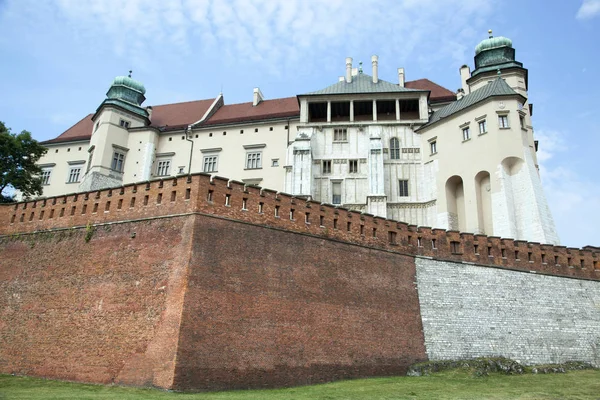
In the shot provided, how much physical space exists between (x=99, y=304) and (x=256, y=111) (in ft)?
101

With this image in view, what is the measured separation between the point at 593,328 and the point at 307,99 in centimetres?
2564

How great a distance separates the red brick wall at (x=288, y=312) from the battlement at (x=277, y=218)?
2.40ft

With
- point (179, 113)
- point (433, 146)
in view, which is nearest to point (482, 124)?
point (433, 146)

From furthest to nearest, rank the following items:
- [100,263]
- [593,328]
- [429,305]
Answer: [593,328], [429,305], [100,263]

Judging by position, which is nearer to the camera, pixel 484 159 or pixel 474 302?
pixel 474 302

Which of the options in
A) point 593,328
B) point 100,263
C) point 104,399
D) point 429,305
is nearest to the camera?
point 104,399

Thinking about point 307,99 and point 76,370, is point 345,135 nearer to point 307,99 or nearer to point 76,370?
point 307,99

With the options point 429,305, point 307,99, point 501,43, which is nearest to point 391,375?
point 429,305

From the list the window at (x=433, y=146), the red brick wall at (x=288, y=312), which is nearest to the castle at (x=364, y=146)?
the window at (x=433, y=146)

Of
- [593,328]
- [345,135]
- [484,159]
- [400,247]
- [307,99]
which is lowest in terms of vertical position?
[593,328]

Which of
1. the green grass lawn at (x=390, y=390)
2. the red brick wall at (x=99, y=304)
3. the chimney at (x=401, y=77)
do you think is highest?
the chimney at (x=401, y=77)

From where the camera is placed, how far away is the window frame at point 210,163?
1781 inches

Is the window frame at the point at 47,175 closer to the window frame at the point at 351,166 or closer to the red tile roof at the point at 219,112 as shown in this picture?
the red tile roof at the point at 219,112

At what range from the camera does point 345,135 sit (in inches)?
1641
